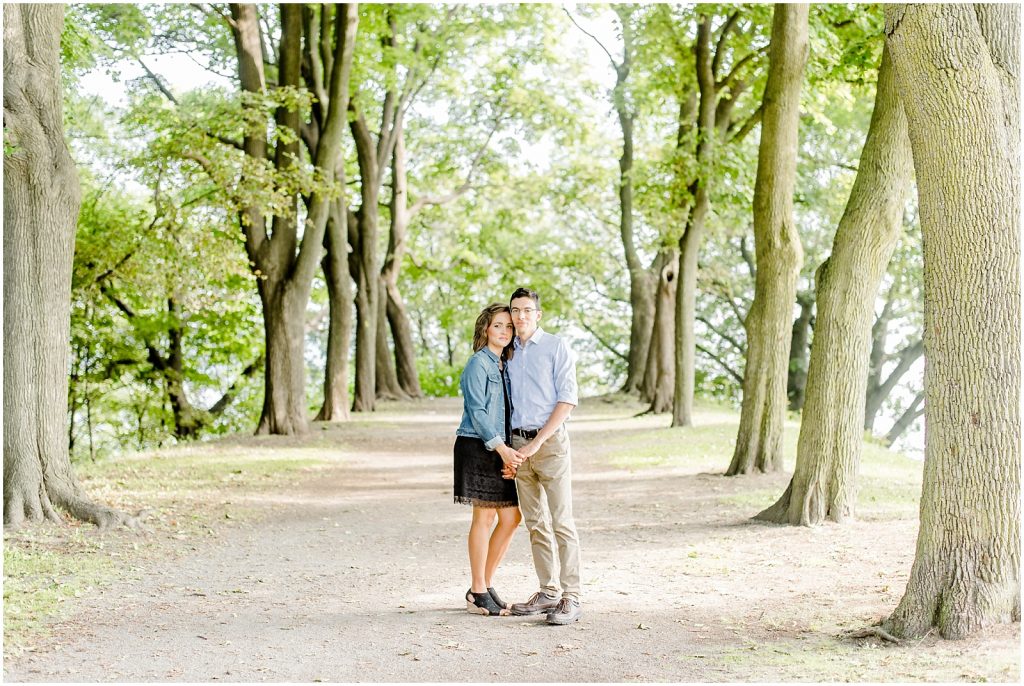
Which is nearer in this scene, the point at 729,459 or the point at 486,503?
the point at 486,503

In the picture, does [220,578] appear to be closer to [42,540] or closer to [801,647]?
[42,540]

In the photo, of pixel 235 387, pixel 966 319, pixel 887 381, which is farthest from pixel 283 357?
pixel 887 381

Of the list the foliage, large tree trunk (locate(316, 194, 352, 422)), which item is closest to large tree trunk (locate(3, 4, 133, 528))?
the foliage

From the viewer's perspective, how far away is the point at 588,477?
48.0 feet

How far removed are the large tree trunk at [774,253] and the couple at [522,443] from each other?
7129 mm

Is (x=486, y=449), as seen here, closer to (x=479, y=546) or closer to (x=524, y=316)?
(x=479, y=546)

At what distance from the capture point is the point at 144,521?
403 inches

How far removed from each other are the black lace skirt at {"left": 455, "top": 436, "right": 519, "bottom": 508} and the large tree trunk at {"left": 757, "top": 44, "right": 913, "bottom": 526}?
14.9ft

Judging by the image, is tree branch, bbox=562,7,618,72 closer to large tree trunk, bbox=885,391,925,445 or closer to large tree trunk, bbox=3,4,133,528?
large tree trunk, bbox=885,391,925,445

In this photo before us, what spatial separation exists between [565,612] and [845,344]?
4.94 meters

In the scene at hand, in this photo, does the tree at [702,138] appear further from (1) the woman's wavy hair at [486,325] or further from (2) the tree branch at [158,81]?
(1) the woman's wavy hair at [486,325]

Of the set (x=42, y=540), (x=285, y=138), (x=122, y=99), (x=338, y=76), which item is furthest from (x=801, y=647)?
(x=122, y=99)

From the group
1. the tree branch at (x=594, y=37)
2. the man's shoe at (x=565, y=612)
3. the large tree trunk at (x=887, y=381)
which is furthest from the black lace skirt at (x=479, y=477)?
the large tree trunk at (x=887, y=381)

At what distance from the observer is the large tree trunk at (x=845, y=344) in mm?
10078
